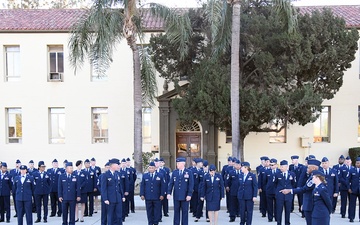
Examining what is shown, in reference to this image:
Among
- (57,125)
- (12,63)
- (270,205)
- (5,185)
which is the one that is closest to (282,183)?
(270,205)

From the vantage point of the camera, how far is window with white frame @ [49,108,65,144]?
21.6 m

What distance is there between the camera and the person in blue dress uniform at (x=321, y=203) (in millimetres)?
6930

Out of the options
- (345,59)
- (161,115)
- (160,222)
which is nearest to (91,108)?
(161,115)

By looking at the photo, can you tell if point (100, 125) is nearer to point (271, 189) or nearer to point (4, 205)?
point (4, 205)

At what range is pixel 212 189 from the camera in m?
9.39

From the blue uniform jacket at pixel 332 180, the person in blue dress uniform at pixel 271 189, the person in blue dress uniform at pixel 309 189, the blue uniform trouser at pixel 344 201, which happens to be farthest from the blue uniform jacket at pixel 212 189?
the blue uniform trouser at pixel 344 201

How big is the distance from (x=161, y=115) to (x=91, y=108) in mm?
4500

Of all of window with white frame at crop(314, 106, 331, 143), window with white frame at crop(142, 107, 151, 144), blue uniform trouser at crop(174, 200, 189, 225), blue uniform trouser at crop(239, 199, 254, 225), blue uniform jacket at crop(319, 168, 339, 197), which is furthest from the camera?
window with white frame at crop(142, 107, 151, 144)

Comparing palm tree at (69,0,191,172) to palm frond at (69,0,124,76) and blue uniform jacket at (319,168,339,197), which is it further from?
blue uniform jacket at (319,168,339,197)

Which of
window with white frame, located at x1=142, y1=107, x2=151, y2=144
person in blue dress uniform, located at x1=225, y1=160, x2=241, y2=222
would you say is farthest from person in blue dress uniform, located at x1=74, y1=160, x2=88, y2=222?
window with white frame, located at x1=142, y1=107, x2=151, y2=144

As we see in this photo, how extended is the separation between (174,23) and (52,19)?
11264 millimetres

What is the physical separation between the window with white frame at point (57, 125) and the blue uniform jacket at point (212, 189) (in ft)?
47.4

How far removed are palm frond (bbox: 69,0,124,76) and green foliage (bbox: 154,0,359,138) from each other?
3541 millimetres

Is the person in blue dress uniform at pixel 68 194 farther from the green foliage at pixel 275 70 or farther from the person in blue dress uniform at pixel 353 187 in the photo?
the person in blue dress uniform at pixel 353 187
